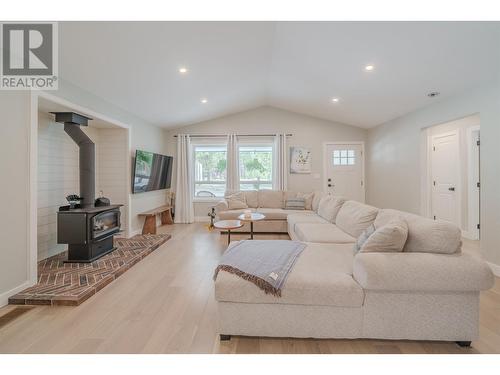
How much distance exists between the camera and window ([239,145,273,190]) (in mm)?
6453

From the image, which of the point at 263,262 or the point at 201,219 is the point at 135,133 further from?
the point at 263,262

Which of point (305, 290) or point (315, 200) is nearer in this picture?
point (305, 290)

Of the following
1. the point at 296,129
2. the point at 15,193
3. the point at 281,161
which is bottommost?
the point at 15,193

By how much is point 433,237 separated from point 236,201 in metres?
3.98

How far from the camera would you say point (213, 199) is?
6.46 m

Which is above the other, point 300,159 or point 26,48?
point 26,48

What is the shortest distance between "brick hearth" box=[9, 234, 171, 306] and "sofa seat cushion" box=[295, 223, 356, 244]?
7.41ft

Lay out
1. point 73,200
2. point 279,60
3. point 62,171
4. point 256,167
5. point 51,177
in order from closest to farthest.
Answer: point 73,200 < point 51,177 < point 62,171 < point 279,60 < point 256,167

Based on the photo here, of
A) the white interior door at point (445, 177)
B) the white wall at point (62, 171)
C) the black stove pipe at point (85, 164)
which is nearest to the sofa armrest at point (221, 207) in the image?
the white wall at point (62, 171)

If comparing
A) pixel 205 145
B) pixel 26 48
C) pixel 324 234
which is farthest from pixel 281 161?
pixel 26 48

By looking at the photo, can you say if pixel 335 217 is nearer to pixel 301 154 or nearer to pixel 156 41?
pixel 301 154

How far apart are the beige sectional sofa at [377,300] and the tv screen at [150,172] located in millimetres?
3548

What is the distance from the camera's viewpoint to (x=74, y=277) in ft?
8.70
